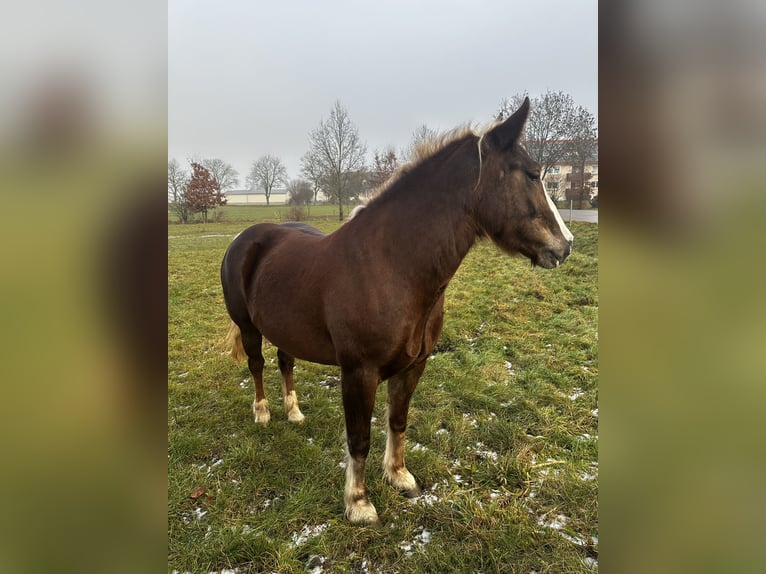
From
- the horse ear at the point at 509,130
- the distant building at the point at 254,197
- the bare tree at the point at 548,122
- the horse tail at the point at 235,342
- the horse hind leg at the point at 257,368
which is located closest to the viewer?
the horse ear at the point at 509,130

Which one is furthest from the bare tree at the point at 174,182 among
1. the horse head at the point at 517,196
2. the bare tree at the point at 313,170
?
the bare tree at the point at 313,170

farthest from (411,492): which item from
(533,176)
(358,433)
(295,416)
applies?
(533,176)

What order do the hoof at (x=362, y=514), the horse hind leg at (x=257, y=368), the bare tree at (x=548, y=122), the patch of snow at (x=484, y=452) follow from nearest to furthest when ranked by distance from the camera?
the hoof at (x=362, y=514) < the patch of snow at (x=484, y=452) < the horse hind leg at (x=257, y=368) < the bare tree at (x=548, y=122)

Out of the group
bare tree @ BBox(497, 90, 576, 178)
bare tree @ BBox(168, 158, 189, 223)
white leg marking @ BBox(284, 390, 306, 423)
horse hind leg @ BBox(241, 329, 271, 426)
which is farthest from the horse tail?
bare tree @ BBox(497, 90, 576, 178)

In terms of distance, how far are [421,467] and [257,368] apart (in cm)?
175

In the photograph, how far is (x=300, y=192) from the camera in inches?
928

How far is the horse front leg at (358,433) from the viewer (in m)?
2.19

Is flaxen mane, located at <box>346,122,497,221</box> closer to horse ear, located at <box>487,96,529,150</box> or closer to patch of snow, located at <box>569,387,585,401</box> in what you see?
horse ear, located at <box>487,96,529,150</box>

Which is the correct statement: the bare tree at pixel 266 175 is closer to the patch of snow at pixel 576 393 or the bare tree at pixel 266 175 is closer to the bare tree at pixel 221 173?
the bare tree at pixel 221 173

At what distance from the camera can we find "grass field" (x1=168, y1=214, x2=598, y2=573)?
2090mm

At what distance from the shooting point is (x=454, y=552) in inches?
81.6
